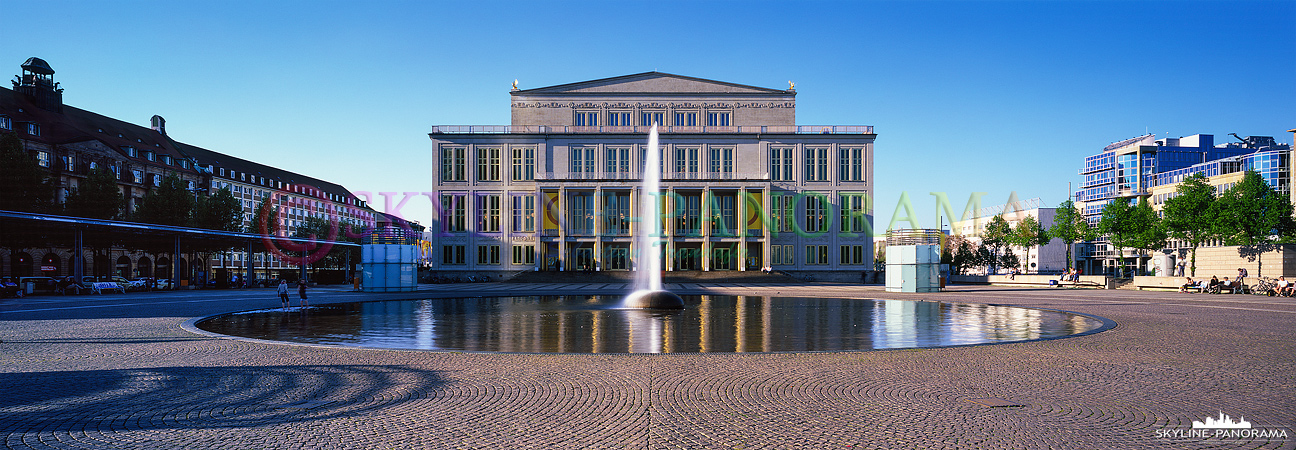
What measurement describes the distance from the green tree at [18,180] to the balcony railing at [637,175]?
39.7 meters

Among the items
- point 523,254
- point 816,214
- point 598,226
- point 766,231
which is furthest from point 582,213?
point 816,214

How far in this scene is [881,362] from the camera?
10.7 metres

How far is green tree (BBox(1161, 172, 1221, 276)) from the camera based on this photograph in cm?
5638

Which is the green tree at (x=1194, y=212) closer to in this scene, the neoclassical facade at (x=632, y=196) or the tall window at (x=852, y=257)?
the neoclassical facade at (x=632, y=196)

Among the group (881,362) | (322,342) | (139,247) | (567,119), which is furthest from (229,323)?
(567,119)

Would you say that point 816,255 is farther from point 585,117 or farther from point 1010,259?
point 1010,259

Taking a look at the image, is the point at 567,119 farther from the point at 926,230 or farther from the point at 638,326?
the point at 638,326

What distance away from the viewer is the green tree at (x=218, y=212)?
62719 mm

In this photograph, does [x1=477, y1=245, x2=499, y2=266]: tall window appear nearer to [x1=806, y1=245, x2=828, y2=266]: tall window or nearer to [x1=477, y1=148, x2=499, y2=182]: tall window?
[x1=477, y1=148, x2=499, y2=182]: tall window

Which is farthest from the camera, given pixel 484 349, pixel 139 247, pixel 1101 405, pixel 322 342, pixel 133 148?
pixel 133 148

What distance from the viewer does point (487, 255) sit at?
73.9m

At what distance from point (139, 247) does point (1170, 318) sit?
68.6m

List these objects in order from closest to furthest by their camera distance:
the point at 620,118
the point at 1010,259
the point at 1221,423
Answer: the point at 1221,423 → the point at 620,118 → the point at 1010,259

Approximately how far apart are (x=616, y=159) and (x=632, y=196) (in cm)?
497
